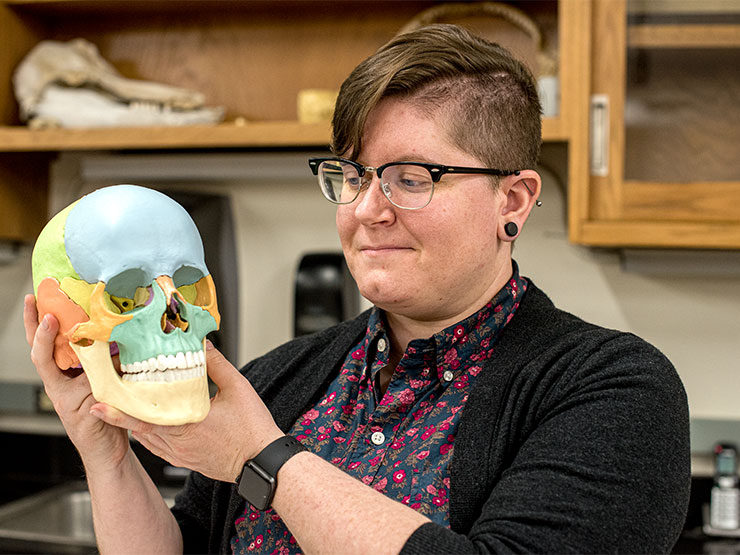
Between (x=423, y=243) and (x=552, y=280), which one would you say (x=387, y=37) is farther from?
(x=423, y=243)

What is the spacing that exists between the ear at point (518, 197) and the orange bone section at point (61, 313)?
526mm

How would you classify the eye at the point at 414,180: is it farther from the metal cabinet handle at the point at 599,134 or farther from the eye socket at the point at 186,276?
the metal cabinet handle at the point at 599,134

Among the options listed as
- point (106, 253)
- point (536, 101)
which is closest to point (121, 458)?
point (106, 253)

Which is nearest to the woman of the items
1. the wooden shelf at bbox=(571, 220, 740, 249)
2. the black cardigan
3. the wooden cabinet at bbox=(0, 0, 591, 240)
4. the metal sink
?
the black cardigan

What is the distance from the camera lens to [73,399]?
0.99m

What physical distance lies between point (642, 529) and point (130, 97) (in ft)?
6.04

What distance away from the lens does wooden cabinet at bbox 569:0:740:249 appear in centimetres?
190

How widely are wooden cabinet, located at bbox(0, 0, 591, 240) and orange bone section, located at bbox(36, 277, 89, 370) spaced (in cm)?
121

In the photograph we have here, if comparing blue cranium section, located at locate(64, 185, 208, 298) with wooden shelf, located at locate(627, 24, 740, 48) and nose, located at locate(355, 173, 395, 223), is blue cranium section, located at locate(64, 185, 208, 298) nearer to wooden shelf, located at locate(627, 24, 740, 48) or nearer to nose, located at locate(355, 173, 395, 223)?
nose, located at locate(355, 173, 395, 223)

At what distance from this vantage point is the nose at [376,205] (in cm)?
101

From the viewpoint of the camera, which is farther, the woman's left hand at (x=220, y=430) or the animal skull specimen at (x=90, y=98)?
the animal skull specimen at (x=90, y=98)

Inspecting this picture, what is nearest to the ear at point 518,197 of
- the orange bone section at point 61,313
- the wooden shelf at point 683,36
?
the orange bone section at point 61,313

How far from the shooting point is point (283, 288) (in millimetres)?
2455

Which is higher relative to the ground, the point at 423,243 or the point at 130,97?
the point at 130,97
